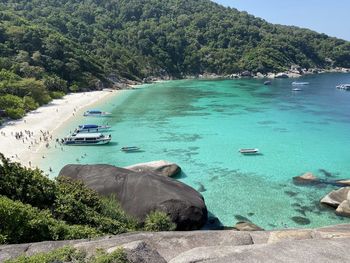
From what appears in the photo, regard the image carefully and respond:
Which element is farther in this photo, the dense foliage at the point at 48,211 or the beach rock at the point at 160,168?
the beach rock at the point at 160,168

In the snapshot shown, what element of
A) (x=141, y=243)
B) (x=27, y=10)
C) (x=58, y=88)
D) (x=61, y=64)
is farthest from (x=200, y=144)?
(x=27, y=10)

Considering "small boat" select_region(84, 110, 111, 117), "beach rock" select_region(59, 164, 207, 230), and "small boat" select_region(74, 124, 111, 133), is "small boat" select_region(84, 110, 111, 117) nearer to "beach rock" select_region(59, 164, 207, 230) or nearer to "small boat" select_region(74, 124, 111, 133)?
"small boat" select_region(74, 124, 111, 133)

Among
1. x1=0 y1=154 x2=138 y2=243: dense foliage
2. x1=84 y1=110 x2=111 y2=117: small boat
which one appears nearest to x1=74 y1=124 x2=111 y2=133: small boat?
x1=84 y1=110 x2=111 y2=117: small boat

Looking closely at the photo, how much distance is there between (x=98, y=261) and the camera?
→ 35.2ft

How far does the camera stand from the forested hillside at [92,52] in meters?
97.5

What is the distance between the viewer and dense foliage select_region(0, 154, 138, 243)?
16.8 metres

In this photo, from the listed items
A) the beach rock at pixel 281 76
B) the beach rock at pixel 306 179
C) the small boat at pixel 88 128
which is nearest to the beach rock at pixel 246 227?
the beach rock at pixel 306 179

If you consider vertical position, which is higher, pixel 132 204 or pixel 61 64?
pixel 61 64

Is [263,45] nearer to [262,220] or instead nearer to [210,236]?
[262,220]

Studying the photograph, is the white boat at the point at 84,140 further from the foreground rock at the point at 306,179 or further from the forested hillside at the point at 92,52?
the foreground rock at the point at 306,179

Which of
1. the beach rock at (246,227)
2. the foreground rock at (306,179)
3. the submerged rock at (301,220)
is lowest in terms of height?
the submerged rock at (301,220)

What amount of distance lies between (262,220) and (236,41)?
583 ft

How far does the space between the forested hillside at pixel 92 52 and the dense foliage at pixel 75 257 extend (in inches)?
2387

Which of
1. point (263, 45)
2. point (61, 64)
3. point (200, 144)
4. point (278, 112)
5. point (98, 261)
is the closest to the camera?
point (98, 261)
